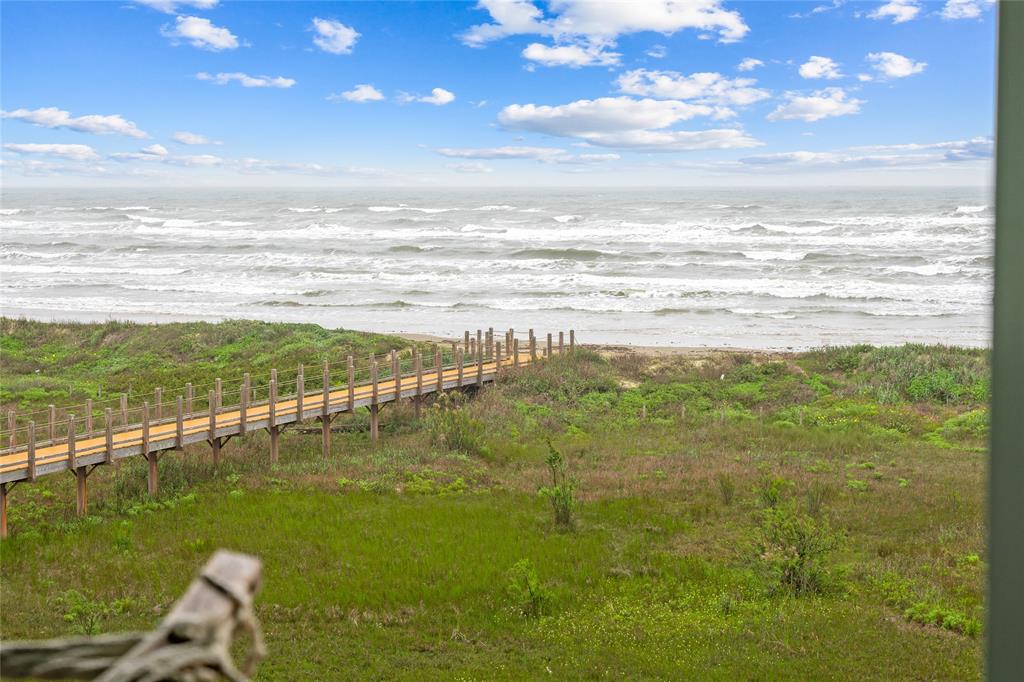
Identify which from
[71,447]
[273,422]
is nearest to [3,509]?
[71,447]

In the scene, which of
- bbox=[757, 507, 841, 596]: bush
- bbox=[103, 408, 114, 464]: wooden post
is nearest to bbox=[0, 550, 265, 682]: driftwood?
bbox=[757, 507, 841, 596]: bush

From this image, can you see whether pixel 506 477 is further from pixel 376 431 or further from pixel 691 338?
pixel 691 338

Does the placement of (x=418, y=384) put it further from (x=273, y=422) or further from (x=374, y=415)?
(x=273, y=422)

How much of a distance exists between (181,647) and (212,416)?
1721 cm

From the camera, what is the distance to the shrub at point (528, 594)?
11562mm

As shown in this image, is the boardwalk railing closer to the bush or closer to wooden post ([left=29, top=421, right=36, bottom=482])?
wooden post ([left=29, top=421, right=36, bottom=482])

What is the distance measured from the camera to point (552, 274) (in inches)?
2309

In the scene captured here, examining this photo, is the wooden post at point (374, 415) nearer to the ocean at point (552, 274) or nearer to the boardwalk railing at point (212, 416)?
the boardwalk railing at point (212, 416)

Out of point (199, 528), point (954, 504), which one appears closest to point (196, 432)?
point (199, 528)

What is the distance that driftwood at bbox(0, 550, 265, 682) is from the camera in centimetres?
141

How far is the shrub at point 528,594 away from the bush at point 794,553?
3.14 m

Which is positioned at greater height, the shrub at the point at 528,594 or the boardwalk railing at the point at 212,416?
the boardwalk railing at the point at 212,416

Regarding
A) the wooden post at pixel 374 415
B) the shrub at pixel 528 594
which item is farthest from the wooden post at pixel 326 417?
the shrub at pixel 528 594

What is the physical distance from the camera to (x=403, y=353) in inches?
1155
